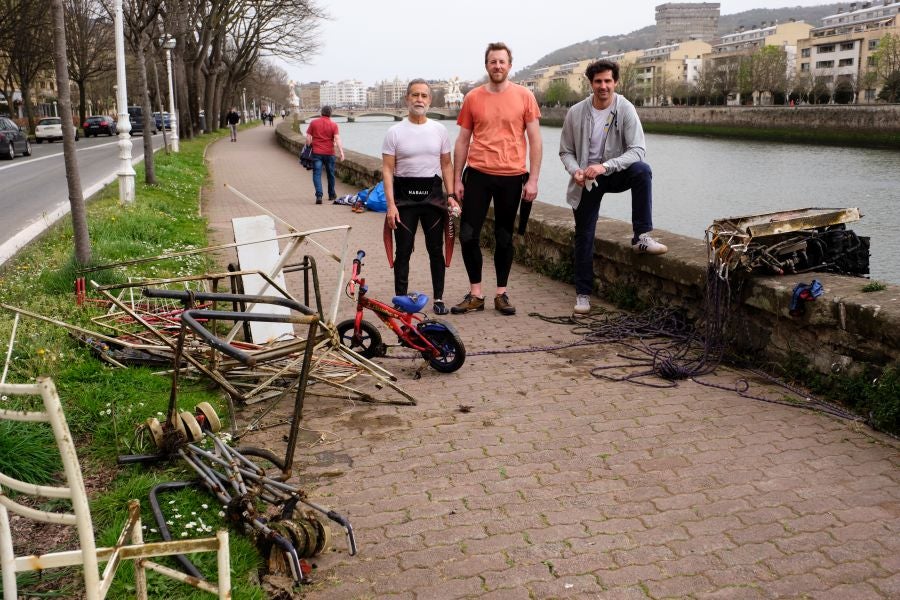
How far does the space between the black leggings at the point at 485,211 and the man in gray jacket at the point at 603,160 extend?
1.56ft

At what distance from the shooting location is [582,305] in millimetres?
6727

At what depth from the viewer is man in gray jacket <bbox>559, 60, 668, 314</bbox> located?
20.8 ft

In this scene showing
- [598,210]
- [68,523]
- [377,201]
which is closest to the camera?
[68,523]

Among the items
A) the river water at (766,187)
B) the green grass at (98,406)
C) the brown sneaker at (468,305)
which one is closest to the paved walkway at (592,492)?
the green grass at (98,406)

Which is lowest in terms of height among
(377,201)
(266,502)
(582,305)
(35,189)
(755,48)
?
(266,502)

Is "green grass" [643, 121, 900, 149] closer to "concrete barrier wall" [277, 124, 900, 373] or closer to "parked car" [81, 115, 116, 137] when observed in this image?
"parked car" [81, 115, 116, 137]

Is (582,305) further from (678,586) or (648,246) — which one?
(678,586)

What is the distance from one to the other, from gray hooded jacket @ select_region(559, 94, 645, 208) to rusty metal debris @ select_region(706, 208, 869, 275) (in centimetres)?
107

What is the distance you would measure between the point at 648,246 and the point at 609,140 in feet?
2.85

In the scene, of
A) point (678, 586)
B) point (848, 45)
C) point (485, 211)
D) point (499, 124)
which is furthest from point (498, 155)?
point (848, 45)

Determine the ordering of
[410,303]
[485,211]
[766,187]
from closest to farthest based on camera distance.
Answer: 1. [410,303]
2. [485,211]
3. [766,187]

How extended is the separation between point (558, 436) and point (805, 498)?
1230 millimetres

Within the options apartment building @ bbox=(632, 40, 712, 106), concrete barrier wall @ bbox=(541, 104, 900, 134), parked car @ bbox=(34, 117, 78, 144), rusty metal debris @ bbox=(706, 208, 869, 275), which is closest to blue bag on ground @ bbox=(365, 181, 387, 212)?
rusty metal debris @ bbox=(706, 208, 869, 275)

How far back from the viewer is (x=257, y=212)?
14727 mm
